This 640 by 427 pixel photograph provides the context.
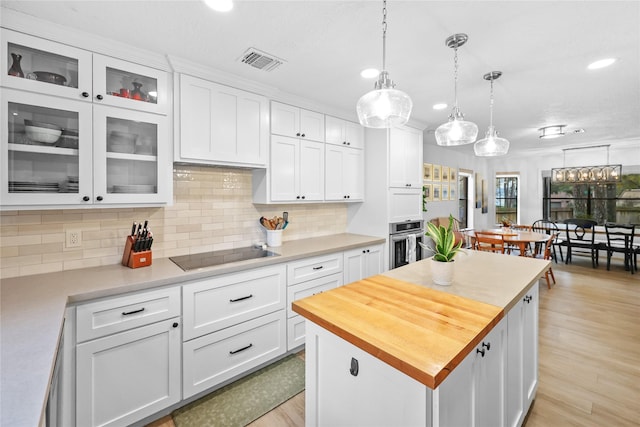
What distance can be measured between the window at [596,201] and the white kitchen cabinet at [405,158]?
4.97 m

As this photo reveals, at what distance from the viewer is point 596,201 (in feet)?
21.0

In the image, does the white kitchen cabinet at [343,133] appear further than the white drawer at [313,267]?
Yes

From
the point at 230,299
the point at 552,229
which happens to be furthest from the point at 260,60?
the point at 552,229

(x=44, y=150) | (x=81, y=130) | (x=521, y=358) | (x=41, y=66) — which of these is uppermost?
(x=41, y=66)

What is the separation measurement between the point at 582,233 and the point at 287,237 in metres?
6.36

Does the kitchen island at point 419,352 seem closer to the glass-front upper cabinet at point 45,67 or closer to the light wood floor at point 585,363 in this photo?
the light wood floor at point 585,363

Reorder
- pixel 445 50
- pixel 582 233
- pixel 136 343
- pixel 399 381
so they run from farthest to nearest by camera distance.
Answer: pixel 582 233 < pixel 445 50 < pixel 136 343 < pixel 399 381

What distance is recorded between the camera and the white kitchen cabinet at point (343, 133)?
3.21 m

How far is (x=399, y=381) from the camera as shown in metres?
0.98

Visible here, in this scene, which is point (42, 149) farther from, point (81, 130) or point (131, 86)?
point (131, 86)

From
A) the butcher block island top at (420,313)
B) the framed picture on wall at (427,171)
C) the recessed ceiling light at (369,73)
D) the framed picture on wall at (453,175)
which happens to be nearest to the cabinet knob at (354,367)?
the butcher block island top at (420,313)

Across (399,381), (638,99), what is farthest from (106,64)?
(638,99)

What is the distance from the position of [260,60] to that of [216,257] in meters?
1.61

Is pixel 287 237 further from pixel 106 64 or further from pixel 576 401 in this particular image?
pixel 576 401
